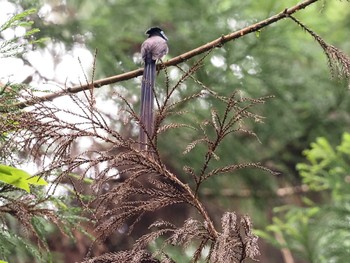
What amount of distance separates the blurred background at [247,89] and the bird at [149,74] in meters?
1.35

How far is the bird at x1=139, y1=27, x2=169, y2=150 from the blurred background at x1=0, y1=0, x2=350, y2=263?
135 cm

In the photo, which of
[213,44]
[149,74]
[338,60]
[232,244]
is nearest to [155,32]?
[149,74]

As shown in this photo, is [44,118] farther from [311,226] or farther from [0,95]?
[311,226]

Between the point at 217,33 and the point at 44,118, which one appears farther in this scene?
the point at 217,33

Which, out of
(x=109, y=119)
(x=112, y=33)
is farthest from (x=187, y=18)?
(x=109, y=119)

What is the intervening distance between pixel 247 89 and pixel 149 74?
8.00 feet

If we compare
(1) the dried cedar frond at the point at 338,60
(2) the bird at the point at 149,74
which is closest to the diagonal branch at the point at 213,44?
(2) the bird at the point at 149,74

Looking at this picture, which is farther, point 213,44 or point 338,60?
point 213,44

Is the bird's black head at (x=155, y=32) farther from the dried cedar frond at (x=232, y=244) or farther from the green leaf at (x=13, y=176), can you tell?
the dried cedar frond at (x=232, y=244)

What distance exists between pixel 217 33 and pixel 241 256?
10.7 feet

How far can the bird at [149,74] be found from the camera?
1898 millimetres

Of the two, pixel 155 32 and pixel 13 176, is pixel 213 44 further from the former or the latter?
pixel 155 32

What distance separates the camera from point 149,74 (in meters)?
2.40

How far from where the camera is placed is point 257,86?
16.0 feet
